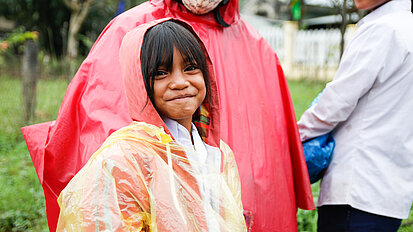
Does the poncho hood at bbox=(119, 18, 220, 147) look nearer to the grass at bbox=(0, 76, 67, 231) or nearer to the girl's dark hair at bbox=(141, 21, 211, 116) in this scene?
the girl's dark hair at bbox=(141, 21, 211, 116)

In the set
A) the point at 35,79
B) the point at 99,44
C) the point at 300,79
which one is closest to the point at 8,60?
the point at 35,79

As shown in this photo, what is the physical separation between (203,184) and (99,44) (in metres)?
0.91

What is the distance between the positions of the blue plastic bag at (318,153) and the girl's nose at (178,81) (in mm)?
1014

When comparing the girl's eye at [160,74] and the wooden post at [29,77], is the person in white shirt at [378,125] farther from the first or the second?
the wooden post at [29,77]

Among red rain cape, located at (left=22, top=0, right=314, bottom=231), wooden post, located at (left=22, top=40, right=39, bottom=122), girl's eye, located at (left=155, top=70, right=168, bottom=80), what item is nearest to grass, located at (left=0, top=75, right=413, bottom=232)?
wooden post, located at (left=22, top=40, right=39, bottom=122)

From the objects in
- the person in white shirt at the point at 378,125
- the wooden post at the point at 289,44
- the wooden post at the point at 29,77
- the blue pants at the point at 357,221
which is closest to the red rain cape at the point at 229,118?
the blue pants at the point at 357,221

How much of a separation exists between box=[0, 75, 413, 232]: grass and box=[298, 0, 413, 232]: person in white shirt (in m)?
1.44

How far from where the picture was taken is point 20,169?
4.25 meters

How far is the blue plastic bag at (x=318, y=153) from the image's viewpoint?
2121mm

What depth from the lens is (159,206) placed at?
4.09 ft

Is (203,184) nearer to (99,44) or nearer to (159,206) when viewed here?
(159,206)

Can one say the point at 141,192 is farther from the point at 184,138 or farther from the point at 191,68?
the point at 191,68

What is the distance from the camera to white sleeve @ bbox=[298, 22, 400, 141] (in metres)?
1.92

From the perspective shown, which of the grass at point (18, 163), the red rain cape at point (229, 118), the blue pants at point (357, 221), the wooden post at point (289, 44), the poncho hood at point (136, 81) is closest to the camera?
the poncho hood at point (136, 81)
